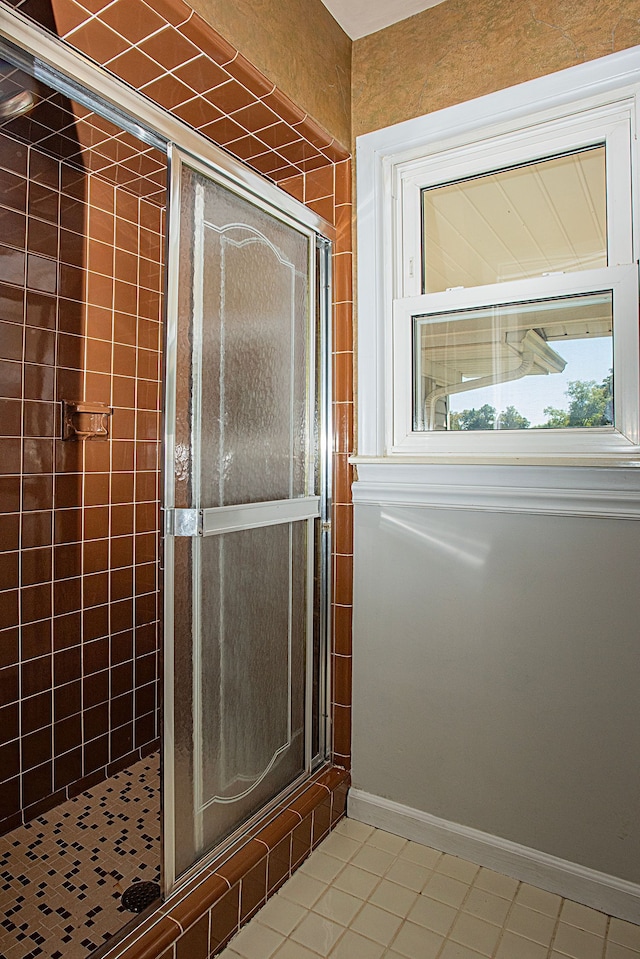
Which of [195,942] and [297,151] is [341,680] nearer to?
[195,942]

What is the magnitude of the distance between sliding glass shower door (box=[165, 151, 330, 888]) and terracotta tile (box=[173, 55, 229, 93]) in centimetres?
26

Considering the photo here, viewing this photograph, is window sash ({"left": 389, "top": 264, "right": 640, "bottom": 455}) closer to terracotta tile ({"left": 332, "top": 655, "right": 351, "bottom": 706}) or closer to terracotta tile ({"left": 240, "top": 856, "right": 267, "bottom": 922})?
terracotta tile ({"left": 332, "top": 655, "right": 351, "bottom": 706})

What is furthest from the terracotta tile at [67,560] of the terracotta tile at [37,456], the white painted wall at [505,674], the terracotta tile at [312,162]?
the terracotta tile at [312,162]

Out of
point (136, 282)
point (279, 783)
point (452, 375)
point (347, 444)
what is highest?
point (136, 282)

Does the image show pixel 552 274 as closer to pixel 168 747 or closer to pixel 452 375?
pixel 452 375

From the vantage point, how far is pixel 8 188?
1698 millimetres

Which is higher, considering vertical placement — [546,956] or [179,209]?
[179,209]

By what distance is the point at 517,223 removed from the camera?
161 centimetres

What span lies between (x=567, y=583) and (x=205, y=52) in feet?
5.02

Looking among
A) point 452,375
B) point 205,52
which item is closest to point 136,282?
point 205,52

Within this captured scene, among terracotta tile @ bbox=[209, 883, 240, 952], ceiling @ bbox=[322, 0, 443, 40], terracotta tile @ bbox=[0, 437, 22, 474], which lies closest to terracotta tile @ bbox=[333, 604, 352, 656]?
terracotta tile @ bbox=[209, 883, 240, 952]

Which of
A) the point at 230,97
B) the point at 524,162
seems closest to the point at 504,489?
the point at 524,162

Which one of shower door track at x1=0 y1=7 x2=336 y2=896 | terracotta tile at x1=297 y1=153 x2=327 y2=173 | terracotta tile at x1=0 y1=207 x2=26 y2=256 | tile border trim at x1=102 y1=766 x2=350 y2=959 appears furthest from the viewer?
terracotta tile at x1=297 y1=153 x2=327 y2=173

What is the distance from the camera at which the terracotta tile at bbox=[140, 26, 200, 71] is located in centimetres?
127
